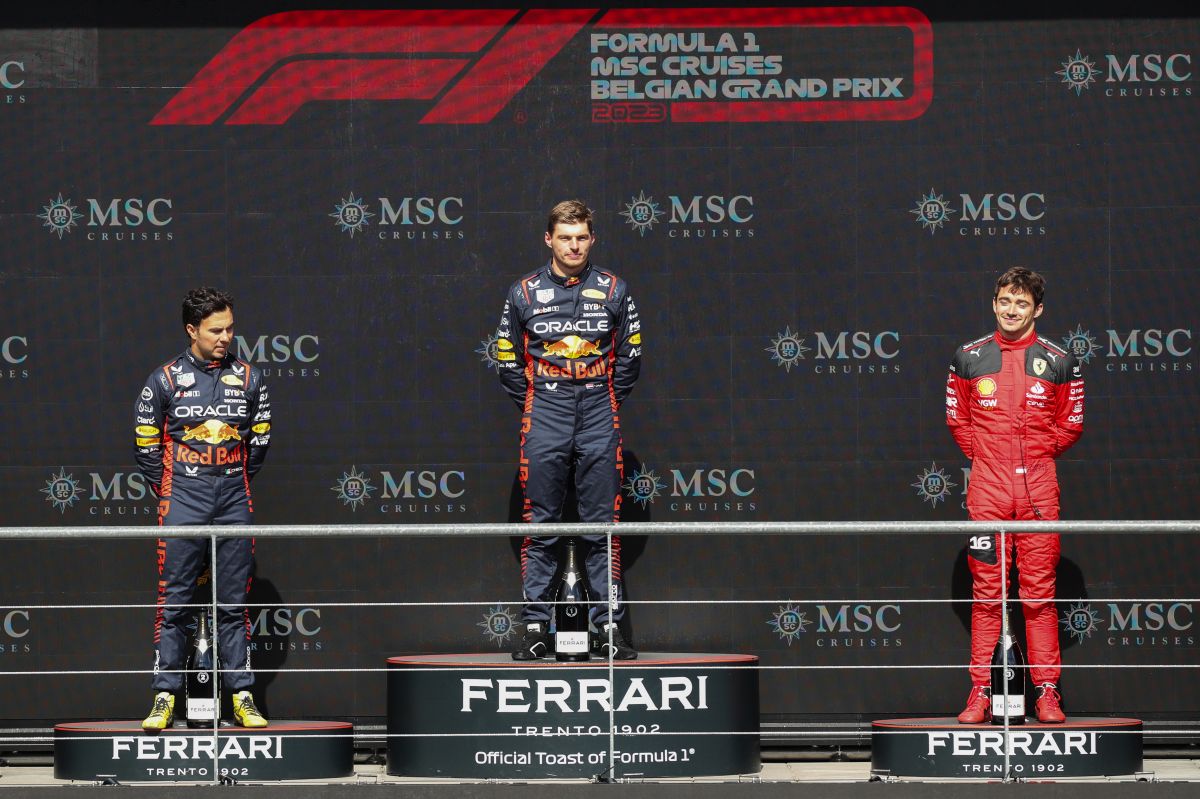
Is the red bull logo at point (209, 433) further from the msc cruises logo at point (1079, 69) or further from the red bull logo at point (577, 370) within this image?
the msc cruises logo at point (1079, 69)

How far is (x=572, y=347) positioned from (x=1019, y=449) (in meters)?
1.59

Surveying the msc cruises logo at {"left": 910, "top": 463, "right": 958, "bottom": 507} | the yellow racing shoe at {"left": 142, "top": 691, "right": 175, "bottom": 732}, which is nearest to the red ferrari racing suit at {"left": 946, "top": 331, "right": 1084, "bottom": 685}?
the msc cruises logo at {"left": 910, "top": 463, "right": 958, "bottom": 507}

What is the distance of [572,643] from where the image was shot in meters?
5.82

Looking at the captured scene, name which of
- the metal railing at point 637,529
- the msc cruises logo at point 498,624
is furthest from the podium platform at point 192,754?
the msc cruises logo at point 498,624

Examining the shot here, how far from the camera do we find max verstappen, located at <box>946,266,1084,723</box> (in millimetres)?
5883

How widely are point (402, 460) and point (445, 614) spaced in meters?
0.61


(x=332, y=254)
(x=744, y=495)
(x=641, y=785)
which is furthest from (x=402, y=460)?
(x=641, y=785)

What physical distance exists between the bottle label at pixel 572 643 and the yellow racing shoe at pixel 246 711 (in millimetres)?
1025

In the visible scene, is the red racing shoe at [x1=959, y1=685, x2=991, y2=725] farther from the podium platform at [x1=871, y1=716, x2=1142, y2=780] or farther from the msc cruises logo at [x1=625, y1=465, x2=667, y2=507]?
the msc cruises logo at [x1=625, y1=465, x2=667, y2=507]

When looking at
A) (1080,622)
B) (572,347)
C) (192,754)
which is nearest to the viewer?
(192,754)

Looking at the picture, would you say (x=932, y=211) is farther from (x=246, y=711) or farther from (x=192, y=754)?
(x=192, y=754)

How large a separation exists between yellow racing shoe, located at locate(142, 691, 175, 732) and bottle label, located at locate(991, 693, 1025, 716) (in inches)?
108

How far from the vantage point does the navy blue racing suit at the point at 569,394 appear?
6016mm

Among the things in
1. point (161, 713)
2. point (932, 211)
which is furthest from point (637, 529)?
point (932, 211)
